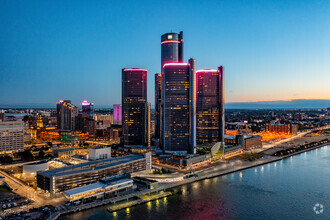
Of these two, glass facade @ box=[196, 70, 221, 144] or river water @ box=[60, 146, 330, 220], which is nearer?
river water @ box=[60, 146, 330, 220]

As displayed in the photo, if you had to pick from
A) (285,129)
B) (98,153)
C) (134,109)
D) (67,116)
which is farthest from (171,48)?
(285,129)

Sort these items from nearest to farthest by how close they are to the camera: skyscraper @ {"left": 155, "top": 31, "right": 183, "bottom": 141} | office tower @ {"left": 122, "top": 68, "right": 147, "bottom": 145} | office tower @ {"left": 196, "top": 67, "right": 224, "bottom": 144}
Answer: office tower @ {"left": 122, "top": 68, "right": 147, "bottom": 145}
office tower @ {"left": 196, "top": 67, "right": 224, "bottom": 144}
skyscraper @ {"left": 155, "top": 31, "right": 183, "bottom": 141}

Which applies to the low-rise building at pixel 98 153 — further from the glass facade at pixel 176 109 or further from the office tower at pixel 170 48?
the office tower at pixel 170 48

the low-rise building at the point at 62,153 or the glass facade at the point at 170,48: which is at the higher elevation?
the glass facade at the point at 170,48

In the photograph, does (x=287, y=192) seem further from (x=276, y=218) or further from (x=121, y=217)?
(x=121, y=217)

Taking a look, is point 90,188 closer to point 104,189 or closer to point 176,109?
point 104,189

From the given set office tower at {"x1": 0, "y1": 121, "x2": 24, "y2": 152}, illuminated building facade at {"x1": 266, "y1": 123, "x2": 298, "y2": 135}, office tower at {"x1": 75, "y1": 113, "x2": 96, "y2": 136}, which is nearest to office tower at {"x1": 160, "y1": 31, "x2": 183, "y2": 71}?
office tower at {"x1": 75, "y1": 113, "x2": 96, "y2": 136}

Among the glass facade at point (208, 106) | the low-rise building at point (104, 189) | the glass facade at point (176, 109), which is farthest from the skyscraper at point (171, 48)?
the low-rise building at point (104, 189)

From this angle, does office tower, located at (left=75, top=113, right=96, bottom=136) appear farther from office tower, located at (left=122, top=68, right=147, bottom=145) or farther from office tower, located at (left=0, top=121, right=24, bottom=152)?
office tower, located at (left=0, top=121, right=24, bottom=152)
